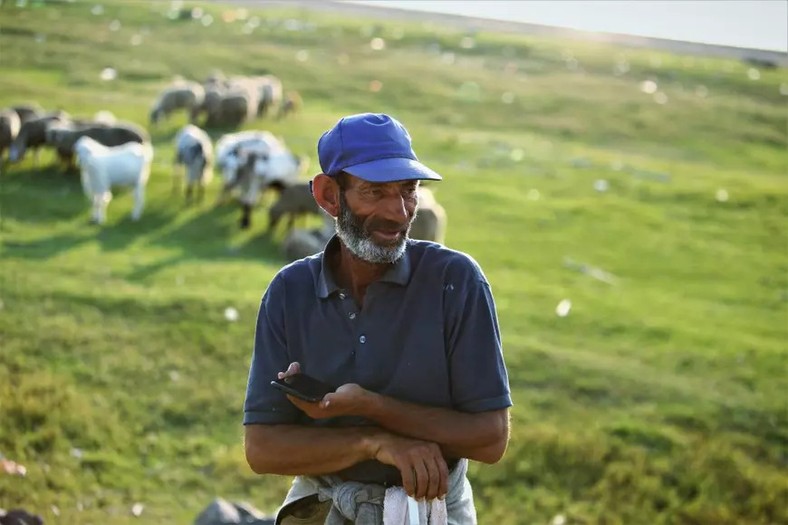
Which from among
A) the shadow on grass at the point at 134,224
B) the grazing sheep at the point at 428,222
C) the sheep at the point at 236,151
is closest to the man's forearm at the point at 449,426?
the shadow on grass at the point at 134,224

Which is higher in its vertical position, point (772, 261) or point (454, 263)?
point (454, 263)

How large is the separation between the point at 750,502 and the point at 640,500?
1.16 m

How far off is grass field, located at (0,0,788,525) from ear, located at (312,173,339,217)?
21.3 ft

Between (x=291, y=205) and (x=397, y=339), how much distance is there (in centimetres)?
1642

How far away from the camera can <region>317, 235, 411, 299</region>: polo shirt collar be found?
4.06 m

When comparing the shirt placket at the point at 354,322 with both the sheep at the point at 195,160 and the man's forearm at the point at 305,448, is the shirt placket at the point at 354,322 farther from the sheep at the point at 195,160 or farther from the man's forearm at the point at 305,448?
the sheep at the point at 195,160

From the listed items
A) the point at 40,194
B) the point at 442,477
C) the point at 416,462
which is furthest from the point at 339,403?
the point at 40,194

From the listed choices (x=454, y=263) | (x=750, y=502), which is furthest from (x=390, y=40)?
(x=454, y=263)

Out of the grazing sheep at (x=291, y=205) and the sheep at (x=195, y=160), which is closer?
the grazing sheep at (x=291, y=205)

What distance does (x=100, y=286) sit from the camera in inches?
612

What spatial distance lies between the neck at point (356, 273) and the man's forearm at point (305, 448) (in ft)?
1.60

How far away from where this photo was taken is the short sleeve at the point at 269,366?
4047 mm

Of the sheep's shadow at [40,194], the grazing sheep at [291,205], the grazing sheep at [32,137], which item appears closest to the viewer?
the sheep's shadow at [40,194]

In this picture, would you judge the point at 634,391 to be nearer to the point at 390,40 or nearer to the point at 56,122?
the point at 56,122
